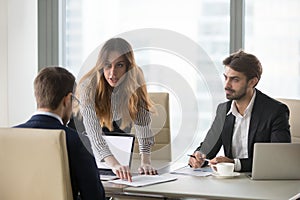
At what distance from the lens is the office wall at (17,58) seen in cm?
427

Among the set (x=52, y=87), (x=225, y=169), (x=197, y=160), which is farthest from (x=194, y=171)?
(x=52, y=87)

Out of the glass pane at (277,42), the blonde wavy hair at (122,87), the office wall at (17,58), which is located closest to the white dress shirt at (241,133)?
the blonde wavy hair at (122,87)

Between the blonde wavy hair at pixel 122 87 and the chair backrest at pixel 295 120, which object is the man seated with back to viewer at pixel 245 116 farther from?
the blonde wavy hair at pixel 122 87

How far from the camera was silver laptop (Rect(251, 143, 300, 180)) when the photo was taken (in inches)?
102

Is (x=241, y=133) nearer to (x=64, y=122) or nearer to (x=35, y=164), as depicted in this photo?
(x=64, y=122)

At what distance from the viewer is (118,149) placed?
2.71 metres

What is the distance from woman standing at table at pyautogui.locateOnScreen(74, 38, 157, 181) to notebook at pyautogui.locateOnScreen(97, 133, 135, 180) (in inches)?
1.3

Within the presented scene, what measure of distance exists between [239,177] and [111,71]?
0.81 meters

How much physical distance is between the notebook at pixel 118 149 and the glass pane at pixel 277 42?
174 cm

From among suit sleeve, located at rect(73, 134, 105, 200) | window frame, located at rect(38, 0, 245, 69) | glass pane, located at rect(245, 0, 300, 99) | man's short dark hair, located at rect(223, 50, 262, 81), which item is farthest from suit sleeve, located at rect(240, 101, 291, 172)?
window frame, located at rect(38, 0, 245, 69)

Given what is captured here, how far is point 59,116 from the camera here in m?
2.39

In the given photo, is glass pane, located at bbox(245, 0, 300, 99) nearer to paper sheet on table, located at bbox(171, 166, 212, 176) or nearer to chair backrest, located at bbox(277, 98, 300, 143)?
chair backrest, located at bbox(277, 98, 300, 143)

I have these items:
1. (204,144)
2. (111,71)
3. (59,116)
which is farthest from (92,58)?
(204,144)

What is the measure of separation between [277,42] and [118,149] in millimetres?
1848
